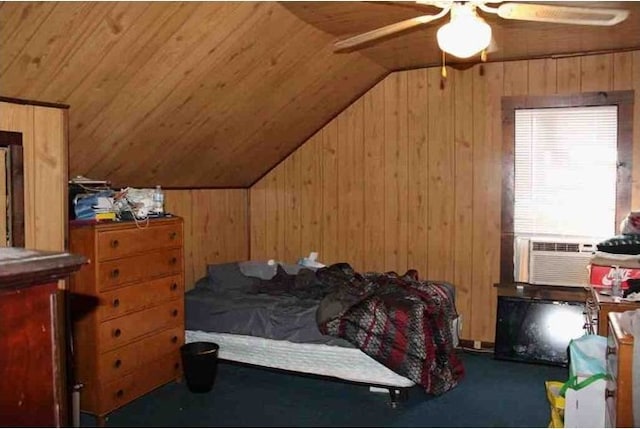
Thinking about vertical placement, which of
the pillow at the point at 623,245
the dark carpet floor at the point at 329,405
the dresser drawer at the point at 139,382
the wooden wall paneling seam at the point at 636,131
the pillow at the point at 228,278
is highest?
the wooden wall paneling seam at the point at 636,131

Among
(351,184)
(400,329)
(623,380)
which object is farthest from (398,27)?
(351,184)

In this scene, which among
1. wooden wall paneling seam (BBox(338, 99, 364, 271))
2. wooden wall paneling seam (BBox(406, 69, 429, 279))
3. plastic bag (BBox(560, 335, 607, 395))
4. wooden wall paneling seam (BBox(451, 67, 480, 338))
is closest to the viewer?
plastic bag (BBox(560, 335, 607, 395))

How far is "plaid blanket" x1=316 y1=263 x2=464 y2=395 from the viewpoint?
3572 millimetres

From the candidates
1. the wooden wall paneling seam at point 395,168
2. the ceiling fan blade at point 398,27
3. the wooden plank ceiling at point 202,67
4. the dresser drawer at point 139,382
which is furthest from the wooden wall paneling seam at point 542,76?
the dresser drawer at point 139,382

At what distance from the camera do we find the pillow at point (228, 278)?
4.75 m

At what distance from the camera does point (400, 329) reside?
3605mm

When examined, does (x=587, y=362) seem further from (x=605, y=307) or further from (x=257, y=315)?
(x=257, y=315)

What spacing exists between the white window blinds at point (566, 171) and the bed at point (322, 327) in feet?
3.31

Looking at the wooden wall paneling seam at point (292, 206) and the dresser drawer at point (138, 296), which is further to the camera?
the wooden wall paneling seam at point (292, 206)

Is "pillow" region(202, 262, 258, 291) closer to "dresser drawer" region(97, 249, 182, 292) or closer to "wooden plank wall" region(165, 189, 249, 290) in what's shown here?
"wooden plank wall" region(165, 189, 249, 290)

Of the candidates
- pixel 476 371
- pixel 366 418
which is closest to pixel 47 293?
pixel 366 418

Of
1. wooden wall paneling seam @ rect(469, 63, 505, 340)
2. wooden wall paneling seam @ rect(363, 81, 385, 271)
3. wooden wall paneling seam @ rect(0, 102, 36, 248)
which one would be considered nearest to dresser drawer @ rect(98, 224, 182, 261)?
wooden wall paneling seam @ rect(0, 102, 36, 248)

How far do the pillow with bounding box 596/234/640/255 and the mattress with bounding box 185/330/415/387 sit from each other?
1.71 metres

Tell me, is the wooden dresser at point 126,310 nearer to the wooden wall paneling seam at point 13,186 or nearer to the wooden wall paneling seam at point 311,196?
the wooden wall paneling seam at point 13,186
